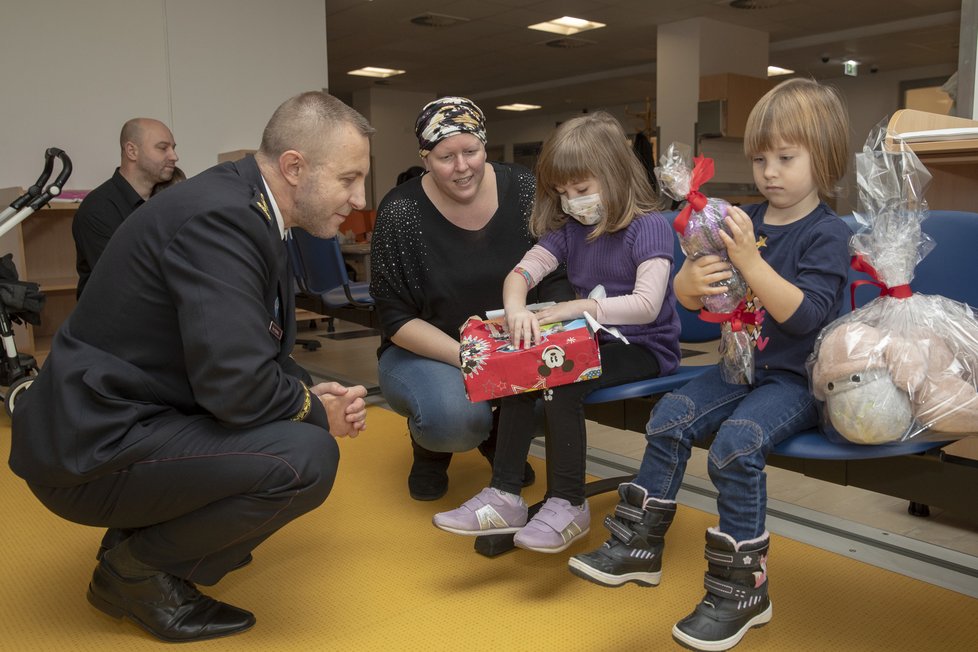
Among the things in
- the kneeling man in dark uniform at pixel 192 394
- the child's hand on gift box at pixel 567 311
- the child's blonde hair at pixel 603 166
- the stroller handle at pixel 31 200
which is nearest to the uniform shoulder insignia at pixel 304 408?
the kneeling man in dark uniform at pixel 192 394

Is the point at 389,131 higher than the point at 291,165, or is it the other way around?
the point at 389,131

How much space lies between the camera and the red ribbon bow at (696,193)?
1.51 meters

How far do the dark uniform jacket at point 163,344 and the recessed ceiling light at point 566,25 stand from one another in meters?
8.09

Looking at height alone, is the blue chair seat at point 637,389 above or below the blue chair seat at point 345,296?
below

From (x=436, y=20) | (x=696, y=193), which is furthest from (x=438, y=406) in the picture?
(x=436, y=20)

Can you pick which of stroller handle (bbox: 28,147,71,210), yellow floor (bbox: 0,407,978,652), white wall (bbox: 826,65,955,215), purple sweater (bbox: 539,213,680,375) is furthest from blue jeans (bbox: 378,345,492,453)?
white wall (bbox: 826,65,955,215)

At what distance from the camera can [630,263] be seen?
1.92m

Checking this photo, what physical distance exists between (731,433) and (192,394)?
108 centimetres

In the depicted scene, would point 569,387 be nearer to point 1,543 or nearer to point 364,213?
point 1,543

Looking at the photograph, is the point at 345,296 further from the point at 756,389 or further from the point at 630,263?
the point at 756,389

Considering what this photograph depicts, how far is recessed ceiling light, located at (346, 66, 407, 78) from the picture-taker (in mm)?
11625

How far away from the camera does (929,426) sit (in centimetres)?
128

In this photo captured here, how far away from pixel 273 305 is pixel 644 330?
90 cm

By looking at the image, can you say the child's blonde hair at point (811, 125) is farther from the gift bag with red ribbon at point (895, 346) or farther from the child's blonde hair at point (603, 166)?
the child's blonde hair at point (603, 166)
